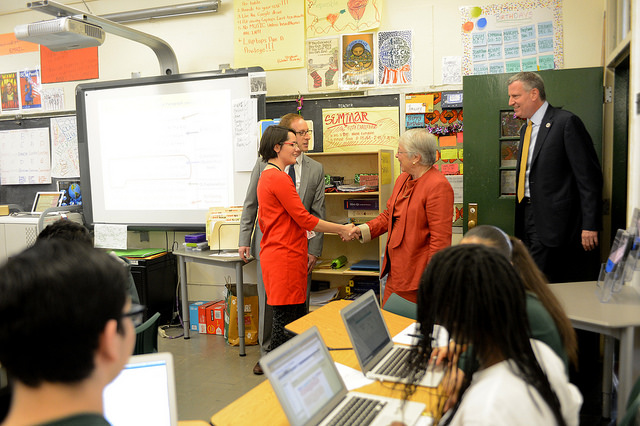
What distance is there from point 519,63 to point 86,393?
382 cm

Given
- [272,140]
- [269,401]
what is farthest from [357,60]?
[269,401]

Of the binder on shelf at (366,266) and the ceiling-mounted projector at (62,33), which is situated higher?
the ceiling-mounted projector at (62,33)

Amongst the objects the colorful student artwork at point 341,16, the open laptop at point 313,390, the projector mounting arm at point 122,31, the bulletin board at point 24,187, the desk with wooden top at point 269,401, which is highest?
the colorful student artwork at point 341,16

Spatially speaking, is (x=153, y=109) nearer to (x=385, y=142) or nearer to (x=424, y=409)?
(x=385, y=142)

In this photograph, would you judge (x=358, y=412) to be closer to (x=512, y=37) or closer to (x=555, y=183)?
(x=555, y=183)

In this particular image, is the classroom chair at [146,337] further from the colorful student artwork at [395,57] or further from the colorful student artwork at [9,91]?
the colorful student artwork at [9,91]

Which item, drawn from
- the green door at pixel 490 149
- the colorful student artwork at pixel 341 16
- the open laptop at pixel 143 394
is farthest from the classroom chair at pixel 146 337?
the colorful student artwork at pixel 341 16

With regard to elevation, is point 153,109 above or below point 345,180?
above

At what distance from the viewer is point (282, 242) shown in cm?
308

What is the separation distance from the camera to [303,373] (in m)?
1.33

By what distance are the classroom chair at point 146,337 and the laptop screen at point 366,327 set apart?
33.2 inches

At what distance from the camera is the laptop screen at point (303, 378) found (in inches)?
48.4

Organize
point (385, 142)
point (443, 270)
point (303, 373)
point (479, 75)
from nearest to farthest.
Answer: point (443, 270), point (303, 373), point (479, 75), point (385, 142)

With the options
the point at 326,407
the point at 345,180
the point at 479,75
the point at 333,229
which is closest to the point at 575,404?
the point at 326,407
